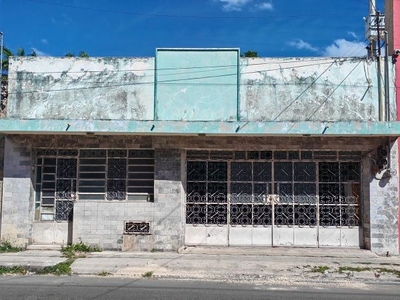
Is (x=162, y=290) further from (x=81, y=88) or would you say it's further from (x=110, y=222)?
(x=81, y=88)

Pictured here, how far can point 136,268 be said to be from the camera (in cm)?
928

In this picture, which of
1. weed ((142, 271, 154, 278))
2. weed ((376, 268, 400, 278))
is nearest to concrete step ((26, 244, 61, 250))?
weed ((142, 271, 154, 278))

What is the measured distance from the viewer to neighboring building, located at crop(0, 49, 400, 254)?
11414 mm

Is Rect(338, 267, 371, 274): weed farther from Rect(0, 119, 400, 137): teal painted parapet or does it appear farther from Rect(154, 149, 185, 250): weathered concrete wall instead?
Rect(154, 149, 185, 250): weathered concrete wall

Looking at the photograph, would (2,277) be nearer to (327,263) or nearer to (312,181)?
(327,263)

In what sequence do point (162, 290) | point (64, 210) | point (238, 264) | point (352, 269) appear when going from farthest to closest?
point (64, 210)
point (238, 264)
point (352, 269)
point (162, 290)

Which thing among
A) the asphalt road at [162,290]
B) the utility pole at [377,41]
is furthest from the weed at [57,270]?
the utility pole at [377,41]

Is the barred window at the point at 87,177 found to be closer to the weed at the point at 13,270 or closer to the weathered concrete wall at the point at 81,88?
the weathered concrete wall at the point at 81,88

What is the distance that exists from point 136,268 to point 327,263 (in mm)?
4228

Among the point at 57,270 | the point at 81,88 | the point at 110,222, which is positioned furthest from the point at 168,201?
the point at 81,88

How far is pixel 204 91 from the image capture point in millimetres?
11508

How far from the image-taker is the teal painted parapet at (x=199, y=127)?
35.0 ft

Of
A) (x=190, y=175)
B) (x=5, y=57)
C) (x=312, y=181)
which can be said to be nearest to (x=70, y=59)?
(x=190, y=175)

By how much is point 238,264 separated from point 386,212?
4245mm
